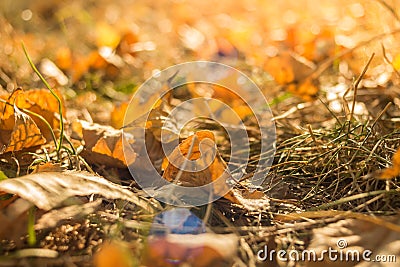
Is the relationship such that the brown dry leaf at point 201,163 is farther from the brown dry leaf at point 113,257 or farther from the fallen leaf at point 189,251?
the brown dry leaf at point 113,257

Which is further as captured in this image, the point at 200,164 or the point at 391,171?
the point at 200,164

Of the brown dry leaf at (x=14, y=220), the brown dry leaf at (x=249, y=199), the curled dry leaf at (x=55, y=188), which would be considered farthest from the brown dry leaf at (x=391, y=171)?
the brown dry leaf at (x=14, y=220)

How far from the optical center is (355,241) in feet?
2.44

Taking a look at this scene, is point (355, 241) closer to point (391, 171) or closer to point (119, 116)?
point (391, 171)

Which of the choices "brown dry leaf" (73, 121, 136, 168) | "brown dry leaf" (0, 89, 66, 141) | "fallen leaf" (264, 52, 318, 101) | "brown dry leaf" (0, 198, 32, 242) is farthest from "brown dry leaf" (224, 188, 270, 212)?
"fallen leaf" (264, 52, 318, 101)

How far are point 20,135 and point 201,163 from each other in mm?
417

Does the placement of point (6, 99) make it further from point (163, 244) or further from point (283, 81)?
point (283, 81)

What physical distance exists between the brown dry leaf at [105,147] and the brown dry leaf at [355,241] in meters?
0.47

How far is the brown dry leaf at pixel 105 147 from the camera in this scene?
105 cm

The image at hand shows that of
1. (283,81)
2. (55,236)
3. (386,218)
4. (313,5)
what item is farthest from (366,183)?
(313,5)

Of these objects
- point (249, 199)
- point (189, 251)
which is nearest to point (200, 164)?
point (249, 199)

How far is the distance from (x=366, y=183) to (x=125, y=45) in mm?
1525

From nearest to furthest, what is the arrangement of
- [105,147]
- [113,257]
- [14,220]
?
1. [113,257]
2. [14,220]
3. [105,147]

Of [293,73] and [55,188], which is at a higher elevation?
[293,73]
